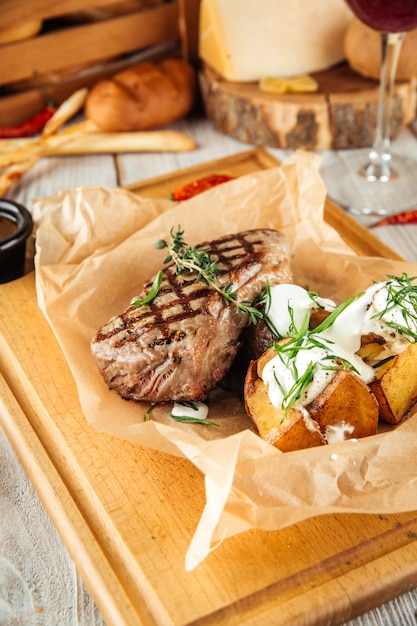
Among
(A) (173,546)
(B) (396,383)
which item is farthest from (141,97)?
(A) (173,546)

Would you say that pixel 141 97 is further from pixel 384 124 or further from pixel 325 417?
pixel 325 417

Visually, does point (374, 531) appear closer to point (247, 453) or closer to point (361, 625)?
point (361, 625)

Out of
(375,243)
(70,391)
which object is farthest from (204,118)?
(70,391)

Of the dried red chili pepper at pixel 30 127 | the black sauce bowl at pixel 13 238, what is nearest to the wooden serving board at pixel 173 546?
the black sauce bowl at pixel 13 238

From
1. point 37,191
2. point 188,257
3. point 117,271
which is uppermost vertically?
point 188,257

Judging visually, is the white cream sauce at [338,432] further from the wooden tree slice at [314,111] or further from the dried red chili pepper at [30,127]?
the dried red chili pepper at [30,127]

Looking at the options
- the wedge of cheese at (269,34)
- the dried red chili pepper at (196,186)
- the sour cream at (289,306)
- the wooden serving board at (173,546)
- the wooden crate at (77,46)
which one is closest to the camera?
the wooden serving board at (173,546)
